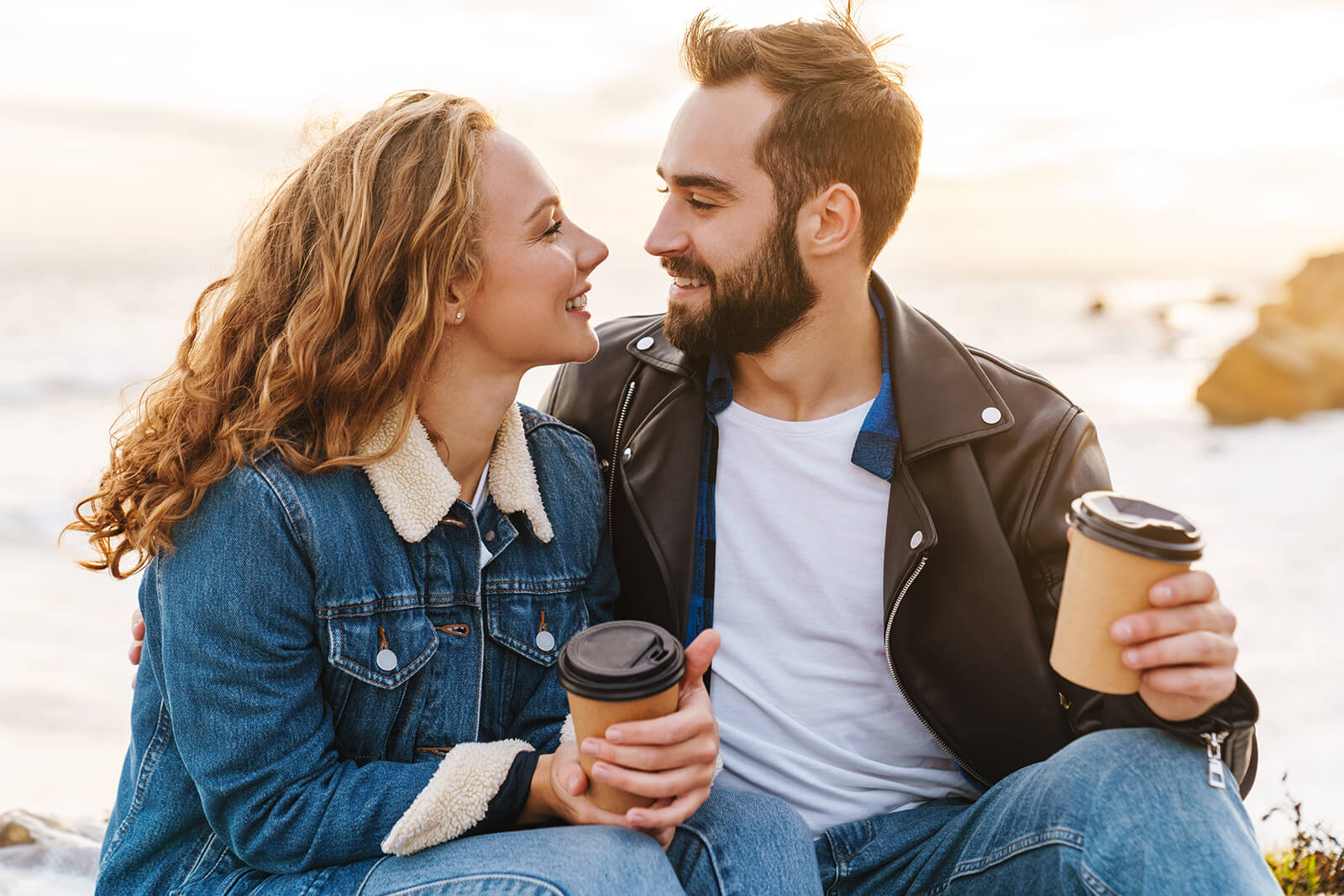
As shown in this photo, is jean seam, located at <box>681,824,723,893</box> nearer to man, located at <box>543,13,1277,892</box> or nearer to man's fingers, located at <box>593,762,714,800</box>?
man's fingers, located at <box>593,762,714,800</box>

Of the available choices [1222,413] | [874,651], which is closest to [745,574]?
[874,651]

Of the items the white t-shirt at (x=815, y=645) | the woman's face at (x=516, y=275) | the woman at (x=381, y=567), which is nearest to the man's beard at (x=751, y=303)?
the white t-shirt at (x=815, y=645)

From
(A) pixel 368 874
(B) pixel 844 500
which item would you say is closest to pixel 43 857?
(A) pixel 368 874

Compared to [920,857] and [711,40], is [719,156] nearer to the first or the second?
[711,40]

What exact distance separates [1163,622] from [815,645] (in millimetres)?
1055

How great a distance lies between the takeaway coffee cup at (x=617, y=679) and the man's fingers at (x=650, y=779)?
0.15 feet

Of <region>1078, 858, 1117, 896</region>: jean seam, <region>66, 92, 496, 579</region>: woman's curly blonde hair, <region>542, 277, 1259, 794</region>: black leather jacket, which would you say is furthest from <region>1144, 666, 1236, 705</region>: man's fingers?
<region>66, 92, 496, 579</region>: woman's curly blonde hair

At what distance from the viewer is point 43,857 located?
3186 millimetres

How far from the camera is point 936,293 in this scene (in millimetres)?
25438

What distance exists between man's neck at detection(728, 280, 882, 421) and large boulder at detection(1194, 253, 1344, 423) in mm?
9749

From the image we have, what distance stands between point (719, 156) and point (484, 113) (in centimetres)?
84

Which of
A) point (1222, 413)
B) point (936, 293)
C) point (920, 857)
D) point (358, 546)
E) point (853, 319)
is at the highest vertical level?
point (853, 319)

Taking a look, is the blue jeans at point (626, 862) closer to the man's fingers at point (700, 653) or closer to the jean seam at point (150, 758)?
the man's fingers at point (700, 653)

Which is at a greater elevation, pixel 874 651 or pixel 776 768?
pixel 874 651
